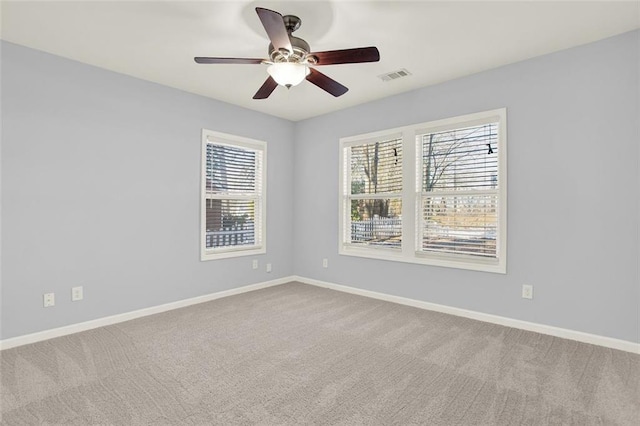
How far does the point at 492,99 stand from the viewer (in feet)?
11.3

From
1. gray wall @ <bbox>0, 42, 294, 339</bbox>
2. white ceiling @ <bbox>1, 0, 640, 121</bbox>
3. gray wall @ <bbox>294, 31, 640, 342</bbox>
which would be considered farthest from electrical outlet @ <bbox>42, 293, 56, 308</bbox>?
gray wall @ <bbox>294, 31, 640, 342</bbox>

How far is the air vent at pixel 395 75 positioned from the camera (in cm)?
348

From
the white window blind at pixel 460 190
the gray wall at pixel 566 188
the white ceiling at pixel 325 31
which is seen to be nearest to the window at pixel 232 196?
the white ceiling at pixel 325 31

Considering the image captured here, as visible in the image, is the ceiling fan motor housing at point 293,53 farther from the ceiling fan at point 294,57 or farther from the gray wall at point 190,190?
the gray wall at point 190,190

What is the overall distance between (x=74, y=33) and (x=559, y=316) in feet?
16.0

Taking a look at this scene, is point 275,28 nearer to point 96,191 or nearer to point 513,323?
point 96,191

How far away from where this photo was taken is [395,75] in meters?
3.58

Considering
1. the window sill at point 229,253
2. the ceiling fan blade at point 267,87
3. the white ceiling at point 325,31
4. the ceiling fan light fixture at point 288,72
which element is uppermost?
the white ceiling at point 325,31

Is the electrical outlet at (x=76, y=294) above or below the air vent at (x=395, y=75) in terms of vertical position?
below

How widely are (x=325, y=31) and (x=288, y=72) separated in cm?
53

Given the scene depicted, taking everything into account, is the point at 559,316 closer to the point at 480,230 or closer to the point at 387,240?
the point at 480,230

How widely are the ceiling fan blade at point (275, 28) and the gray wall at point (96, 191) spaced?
220cm

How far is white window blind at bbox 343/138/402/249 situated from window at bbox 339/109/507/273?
1 centimetres

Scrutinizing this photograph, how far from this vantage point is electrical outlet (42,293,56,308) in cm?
303
